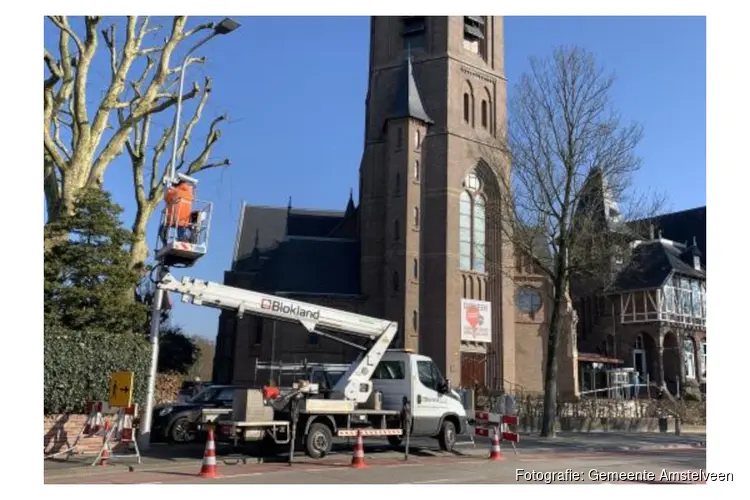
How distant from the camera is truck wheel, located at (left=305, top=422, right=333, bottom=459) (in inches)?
577

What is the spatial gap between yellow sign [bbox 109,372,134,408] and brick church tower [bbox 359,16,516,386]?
2558 cm

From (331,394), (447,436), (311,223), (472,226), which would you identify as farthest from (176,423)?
(311,223)

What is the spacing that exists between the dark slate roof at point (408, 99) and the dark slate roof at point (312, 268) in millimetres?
9637

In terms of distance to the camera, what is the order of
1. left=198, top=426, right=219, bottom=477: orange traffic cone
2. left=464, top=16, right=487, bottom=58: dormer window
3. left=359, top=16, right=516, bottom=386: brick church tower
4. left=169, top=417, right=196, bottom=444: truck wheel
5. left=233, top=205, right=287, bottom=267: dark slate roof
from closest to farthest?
1. left=198, top=426, right=219, bottom=477: orange traffic cone
2. left=169, top=417, right=196, bottom=444: truck wheel
3. left=359, top=16, right=516, bottom=386: brick church tower
4. left=464, top=16, right=487, bottom=58: dormer window
5. left=233, top=205, right=287, bottom=267: dark slate roof

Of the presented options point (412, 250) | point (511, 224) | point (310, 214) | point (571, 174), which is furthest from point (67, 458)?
point (310, 214)

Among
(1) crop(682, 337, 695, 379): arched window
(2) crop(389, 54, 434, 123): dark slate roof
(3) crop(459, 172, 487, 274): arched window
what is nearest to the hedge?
(3) crop(459, 172, 487, 274): arched window

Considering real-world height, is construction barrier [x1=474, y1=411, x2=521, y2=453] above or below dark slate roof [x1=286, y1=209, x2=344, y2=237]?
below

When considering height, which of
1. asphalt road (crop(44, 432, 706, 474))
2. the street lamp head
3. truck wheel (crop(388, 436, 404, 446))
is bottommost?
asphalt road (crop(44, 432, 706, 474))

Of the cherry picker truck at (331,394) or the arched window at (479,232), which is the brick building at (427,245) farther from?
the cherry picker truck at (331,394)

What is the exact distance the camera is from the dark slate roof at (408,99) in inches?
1644

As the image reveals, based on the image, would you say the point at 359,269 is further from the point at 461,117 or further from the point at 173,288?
the point at 173,288

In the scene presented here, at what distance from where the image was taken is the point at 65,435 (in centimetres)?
1495

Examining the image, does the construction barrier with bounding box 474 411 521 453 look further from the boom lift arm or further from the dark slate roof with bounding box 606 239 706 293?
the dark slate roof with bounding box 606 239 706 293

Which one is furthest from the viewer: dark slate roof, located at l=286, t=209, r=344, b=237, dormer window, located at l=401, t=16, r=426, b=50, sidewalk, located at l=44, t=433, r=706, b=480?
dark slate roof, located at l=286, t=209, r=344, b=237
